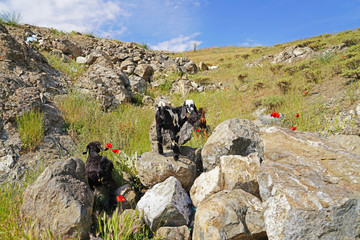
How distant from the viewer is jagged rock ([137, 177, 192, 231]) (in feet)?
7.22

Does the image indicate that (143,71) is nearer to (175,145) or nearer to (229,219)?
(175,145)

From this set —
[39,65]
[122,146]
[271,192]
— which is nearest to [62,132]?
[122,146]

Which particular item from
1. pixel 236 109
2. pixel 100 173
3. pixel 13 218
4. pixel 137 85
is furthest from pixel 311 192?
pixel 137 85

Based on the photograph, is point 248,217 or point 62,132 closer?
point 248,217

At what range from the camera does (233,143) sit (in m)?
2.71

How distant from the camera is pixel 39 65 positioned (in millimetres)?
6457

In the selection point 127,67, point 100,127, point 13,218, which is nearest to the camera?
point 13,218

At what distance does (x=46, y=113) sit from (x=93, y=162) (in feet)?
8.04

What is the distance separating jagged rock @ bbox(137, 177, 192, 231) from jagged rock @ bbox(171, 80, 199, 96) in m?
7.98

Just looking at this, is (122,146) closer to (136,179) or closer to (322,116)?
(136,179)

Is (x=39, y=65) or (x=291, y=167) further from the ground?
(x=39, y=65)

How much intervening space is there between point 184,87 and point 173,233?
868 cm

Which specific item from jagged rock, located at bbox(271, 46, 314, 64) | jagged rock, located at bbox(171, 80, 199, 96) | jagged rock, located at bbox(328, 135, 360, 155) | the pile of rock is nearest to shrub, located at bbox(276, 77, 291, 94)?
jagged rock, located at bbox(171, 80, 199, 96)

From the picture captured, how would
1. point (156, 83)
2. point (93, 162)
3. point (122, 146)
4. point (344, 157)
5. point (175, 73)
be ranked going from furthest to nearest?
point (175, 73)
point (156, 83)
point (122, 146)
point (93, 162)
point (344, 157)
